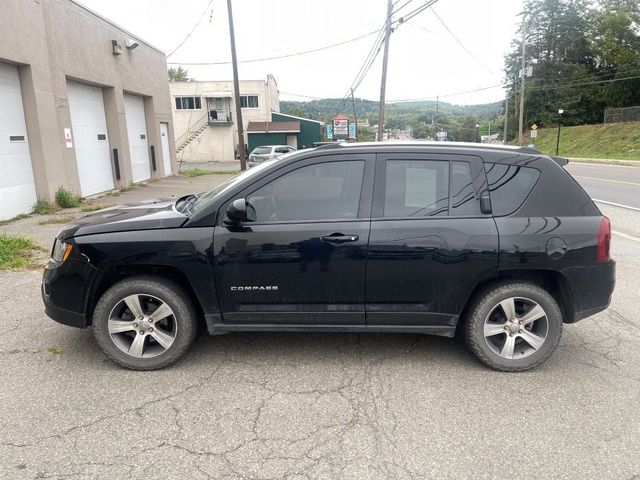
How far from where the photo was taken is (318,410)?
3176 mm

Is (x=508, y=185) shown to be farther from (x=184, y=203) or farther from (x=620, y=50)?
(x=620, y=50)

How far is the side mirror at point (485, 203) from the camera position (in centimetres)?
361

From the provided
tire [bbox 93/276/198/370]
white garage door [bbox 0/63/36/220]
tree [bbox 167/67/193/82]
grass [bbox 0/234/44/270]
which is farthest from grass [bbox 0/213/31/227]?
tree [bbox 167/67/193/82]

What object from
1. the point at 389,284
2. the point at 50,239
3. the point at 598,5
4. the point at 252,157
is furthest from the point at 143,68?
the point at 598,5

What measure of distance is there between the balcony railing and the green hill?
29087 millimetres

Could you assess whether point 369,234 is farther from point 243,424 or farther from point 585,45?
point 585,45

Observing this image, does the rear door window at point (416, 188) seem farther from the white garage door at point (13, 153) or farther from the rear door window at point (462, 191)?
the white garage door at point (13, 153)

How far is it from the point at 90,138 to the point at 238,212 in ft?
41.8

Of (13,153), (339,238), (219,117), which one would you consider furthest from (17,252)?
(219,117)

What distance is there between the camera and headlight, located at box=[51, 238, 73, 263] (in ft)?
11.9

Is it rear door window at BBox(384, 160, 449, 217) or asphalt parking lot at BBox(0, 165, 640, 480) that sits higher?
rear door window at BBox(384, 160, 449, 217)

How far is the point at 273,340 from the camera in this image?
4.23 metres

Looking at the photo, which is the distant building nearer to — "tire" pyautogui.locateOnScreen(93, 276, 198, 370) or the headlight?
the headlight

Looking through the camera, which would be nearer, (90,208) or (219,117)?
(90,208)
